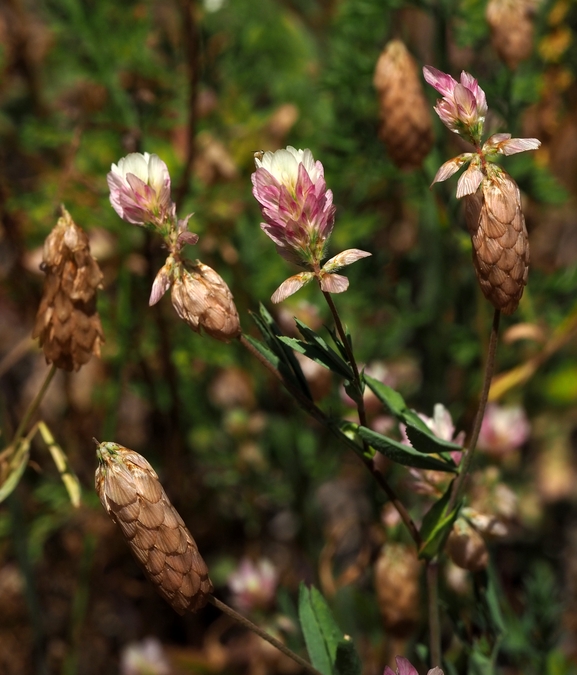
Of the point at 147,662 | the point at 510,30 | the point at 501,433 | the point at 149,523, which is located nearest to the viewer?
the point at 149,523

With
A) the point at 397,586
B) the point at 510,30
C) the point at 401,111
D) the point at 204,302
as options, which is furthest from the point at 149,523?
the point at 510,30

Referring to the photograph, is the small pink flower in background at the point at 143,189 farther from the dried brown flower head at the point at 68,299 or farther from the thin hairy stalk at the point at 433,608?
the thin hairy stalk at the point at 433,608

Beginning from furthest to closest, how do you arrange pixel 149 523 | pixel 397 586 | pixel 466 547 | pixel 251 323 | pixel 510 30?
pixel 251 323 → pixel 510 30 → pixel 397 586 → pixel 466 547 → pixel 149 523

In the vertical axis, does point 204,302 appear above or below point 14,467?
above

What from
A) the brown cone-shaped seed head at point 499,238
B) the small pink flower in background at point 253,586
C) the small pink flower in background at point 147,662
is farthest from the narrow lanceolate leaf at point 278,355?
the small pink flower in background at point 147,662

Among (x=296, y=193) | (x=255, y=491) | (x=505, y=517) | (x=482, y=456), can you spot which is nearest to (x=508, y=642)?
(x=505, y=517)

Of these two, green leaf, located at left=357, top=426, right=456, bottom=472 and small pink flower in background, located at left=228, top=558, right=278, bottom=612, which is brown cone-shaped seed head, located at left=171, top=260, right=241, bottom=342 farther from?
small pink flower in background, located at left=228, top=558, right=278, bottom=612

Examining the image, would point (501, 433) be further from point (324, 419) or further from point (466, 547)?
point (324, 419)
